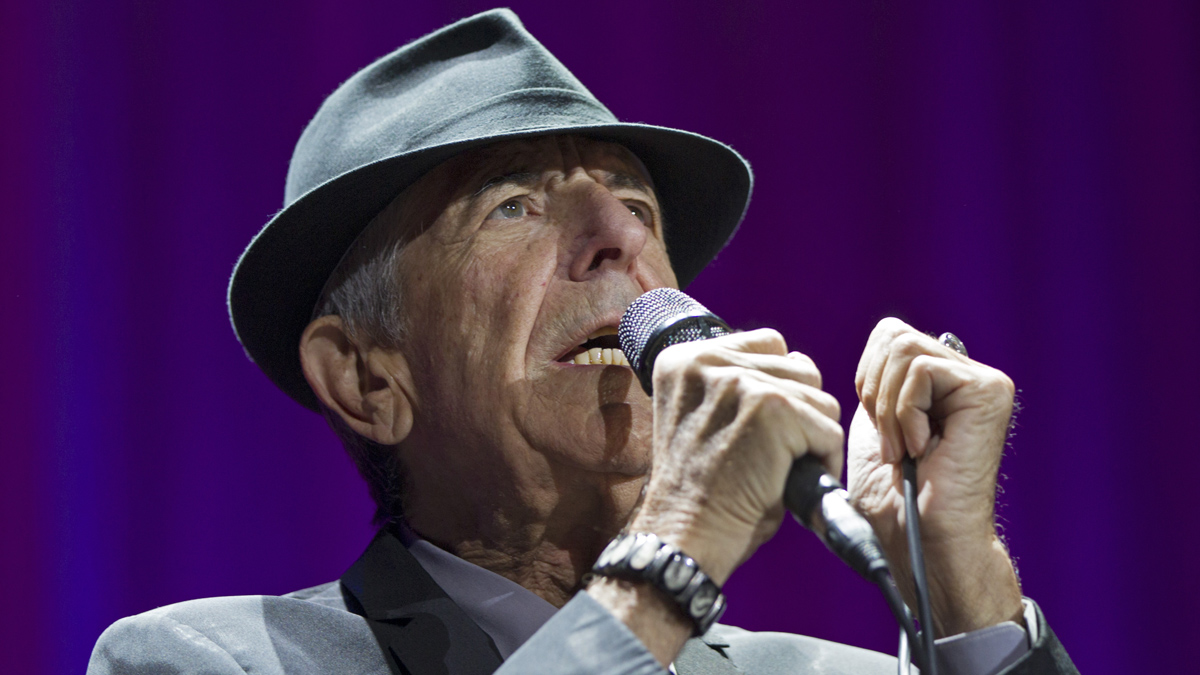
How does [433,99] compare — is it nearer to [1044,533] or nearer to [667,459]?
[667,459]

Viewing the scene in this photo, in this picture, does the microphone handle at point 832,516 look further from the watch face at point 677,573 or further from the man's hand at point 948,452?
the man's hand at point 948,452

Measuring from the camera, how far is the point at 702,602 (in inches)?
46.4

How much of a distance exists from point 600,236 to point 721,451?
59 centimetres

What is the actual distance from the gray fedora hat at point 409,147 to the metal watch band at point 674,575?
0.77m

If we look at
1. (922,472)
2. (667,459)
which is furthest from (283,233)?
(922,472)

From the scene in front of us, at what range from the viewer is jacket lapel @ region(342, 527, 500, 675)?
1.61 m

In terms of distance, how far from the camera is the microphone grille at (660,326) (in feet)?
4.44

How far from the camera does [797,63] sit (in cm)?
294

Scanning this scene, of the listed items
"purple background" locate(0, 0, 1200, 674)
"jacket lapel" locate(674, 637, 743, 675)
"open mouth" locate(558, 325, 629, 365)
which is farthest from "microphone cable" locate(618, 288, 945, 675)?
"purple background" locate(0, 0, 1200, 674)

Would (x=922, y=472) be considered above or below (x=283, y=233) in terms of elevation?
below

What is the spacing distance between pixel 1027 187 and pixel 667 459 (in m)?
1.84

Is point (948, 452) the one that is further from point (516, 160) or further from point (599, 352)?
point (516, 160)

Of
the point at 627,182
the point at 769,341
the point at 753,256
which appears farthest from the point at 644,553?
the point at 753,256

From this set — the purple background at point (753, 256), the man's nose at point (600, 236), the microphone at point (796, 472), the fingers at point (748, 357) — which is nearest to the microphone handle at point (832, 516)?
the microphone at point (796, 472)
